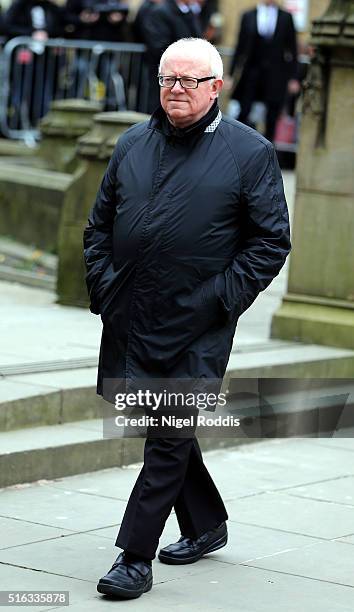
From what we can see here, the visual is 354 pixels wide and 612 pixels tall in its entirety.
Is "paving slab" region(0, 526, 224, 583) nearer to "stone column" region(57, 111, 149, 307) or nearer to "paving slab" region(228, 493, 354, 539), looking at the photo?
"paving slab" region(228, 493, 354, 539)

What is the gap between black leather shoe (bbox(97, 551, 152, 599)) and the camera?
5.51 m

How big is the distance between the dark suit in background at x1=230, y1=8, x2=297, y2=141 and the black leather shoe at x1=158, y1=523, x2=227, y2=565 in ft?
40.5

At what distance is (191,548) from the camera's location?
608 centimetres

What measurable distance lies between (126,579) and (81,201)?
18.8 feet

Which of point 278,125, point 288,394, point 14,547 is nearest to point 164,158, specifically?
point 14,547

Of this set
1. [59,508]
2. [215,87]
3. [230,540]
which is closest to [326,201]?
[59,508]

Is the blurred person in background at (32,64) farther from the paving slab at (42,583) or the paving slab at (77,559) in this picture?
the paving slab at (42,583)

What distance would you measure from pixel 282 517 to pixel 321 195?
132 inches

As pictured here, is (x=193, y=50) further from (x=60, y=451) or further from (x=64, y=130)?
(x=64, y=130)

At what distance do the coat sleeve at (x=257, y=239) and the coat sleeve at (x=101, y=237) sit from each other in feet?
1.44

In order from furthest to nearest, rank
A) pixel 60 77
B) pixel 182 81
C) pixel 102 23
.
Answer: pixel 102 23
pixel 60 77
pixel 182 81

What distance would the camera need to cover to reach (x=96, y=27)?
18.5m

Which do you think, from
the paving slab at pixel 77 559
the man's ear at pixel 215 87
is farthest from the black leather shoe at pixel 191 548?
the man's ear at pixel 215 87

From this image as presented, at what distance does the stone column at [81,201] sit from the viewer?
1090 centimetres
